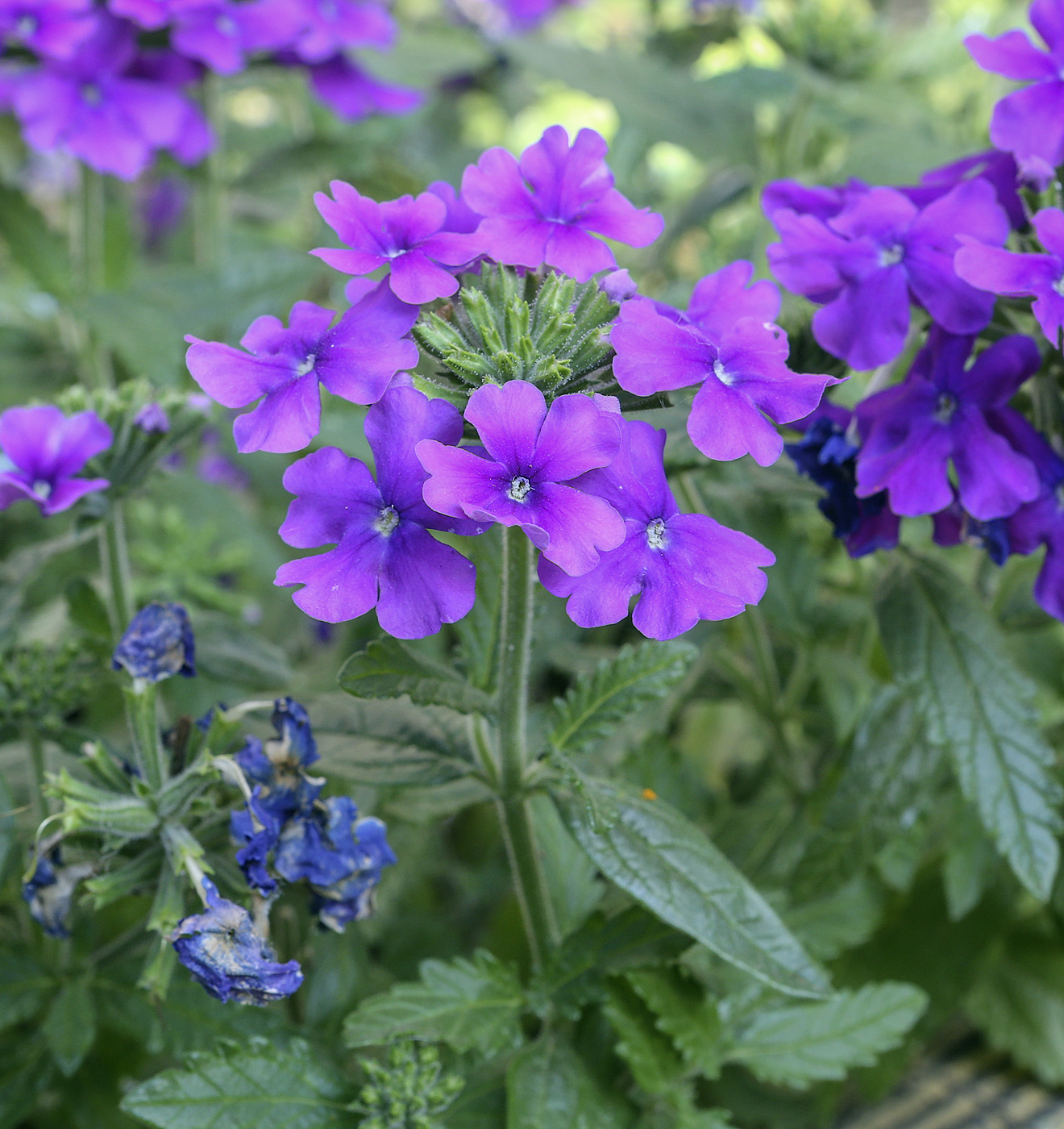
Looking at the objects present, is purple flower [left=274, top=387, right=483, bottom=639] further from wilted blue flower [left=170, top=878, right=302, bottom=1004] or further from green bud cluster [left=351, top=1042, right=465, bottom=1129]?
green bud cluster [left=351, top=1042, right=465, bottom=1129]

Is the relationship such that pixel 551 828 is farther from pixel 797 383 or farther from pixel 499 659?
pixel 797 383

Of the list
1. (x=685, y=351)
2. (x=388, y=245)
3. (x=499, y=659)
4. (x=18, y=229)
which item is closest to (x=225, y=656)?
(x=499, y=659)

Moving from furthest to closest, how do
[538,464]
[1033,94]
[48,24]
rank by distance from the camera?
[48,24], [1033,94], [538,464]

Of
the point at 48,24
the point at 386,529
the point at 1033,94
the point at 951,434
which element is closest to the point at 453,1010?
the point at 386,529

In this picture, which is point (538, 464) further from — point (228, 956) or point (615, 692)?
point (228, 956)

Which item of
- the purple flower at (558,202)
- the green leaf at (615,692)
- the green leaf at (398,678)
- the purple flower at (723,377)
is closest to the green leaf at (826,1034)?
the green leaf at (615,692)
